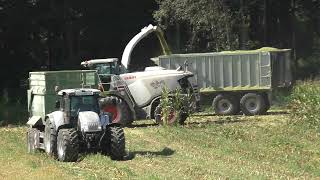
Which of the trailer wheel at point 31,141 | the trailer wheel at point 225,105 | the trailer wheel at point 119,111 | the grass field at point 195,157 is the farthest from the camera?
the trailer wheel at point 225,105

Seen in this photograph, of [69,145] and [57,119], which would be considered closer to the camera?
[69,145]

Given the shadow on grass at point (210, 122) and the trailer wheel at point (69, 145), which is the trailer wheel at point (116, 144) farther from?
the shadow on grass at point (210, 122)

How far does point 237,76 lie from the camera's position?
29000mm

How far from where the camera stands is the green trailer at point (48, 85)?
18.2m

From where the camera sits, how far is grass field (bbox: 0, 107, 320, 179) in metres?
12.6

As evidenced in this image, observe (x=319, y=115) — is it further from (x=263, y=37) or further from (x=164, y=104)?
(x=263, y=37)

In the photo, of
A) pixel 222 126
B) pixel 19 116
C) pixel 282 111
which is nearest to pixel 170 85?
pixel 222 126

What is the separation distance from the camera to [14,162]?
1570 centimetres

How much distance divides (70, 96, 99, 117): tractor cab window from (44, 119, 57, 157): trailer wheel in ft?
2.18

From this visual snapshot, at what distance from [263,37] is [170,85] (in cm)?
2346

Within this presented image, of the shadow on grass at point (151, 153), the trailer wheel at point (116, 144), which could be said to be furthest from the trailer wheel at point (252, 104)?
the trailer wheel at point (116, 144)

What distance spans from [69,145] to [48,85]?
12.7ft

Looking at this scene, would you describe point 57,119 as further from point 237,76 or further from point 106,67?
point 237,76

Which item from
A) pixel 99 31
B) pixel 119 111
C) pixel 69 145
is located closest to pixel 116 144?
pixel 69 145
